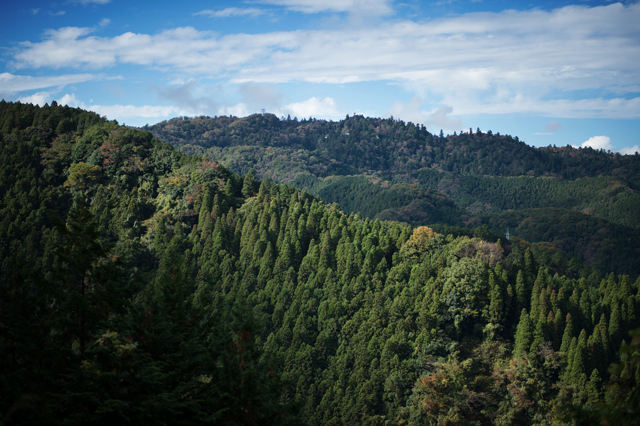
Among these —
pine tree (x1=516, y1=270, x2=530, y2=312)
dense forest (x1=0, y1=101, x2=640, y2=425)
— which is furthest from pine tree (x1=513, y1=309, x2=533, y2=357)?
pine tree (x1=516, y1=270, x2=530, y2=312)

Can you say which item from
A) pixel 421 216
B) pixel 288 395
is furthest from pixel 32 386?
pixel 421 216

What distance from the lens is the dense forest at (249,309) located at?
44.0ft

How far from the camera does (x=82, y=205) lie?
14914mm

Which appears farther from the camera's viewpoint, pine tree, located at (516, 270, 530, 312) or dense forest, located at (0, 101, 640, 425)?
pine tree, located at (516, 270, 530, 312)

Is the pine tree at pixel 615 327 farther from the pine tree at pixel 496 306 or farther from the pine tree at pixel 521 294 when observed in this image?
the pine tree at pixel 496 306

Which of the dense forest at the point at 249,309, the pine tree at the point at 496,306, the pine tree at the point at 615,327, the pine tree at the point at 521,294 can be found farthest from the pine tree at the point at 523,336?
the pine tree at the point at 615,327

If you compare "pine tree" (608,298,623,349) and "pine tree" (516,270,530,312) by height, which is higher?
"pine tree" (516,270,530,312)

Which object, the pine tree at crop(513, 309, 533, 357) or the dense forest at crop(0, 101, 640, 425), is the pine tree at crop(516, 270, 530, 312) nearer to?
the dense forest at crop(0, 101, 640, 425)

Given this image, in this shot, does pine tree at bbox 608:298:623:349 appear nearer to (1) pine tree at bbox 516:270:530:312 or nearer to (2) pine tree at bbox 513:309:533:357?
(1) pine tree at bbox 516:270:530:312

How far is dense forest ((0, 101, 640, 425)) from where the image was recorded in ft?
44.0

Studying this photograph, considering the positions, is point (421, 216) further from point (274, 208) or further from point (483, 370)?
point (483, 370)

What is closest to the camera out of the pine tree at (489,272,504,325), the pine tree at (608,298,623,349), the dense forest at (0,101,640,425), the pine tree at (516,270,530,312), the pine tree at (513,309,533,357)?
the dense forest at (0,101,640,425)

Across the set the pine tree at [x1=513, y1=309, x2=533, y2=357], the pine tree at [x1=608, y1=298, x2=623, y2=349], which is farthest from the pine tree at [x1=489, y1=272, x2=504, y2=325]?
the pine tree at [x1=608, y1=298, x2=623, y2=349]

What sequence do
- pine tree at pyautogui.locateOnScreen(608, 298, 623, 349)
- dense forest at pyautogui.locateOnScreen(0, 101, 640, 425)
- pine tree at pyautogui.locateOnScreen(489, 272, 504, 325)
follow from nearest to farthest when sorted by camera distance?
dense forest at pyautogui.locateOnScreen(0, 101, 640, 425)
pine tree at pyautogui.locateOnScreen(608, 298, 623, 349)
pine tree at pyautogui.locateOnScreen(489, 272, 504, 325)
